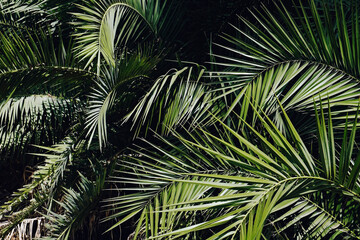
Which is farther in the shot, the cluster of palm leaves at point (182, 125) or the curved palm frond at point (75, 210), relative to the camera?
the curved palm frond at point (75, 210)

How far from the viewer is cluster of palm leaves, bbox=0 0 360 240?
1812mm

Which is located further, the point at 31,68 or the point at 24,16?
the point at 24,16

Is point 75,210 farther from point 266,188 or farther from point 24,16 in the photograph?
point 24,16

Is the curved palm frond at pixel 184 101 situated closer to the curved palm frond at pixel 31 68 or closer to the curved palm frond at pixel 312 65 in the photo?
the curved palm frond at pixel 312 65

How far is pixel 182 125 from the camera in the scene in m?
2.84

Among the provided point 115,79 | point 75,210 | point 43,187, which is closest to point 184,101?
point 115,79

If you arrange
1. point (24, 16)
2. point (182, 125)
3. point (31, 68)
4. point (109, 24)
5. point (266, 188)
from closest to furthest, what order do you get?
1. point (266, 188)
2. point (182, 125)
3. point (31, 68)
4. point (109, 24)
5. point (24, 16)

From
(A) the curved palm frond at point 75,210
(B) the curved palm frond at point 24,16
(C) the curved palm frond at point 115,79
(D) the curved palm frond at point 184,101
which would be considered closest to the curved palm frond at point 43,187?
(A) the curved palm frond at point 75,210

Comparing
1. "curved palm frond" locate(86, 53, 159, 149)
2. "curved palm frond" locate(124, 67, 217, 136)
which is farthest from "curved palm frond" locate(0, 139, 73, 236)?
"curved palm frond" locate(124, 67, 217, 136)

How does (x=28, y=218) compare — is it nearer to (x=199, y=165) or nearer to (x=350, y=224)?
(x=199, y=165)

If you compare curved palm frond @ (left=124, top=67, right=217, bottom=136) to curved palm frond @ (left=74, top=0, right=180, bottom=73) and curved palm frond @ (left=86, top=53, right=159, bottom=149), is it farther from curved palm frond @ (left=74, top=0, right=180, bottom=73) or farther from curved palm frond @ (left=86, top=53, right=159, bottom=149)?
curved palm frond @ (left=74, top=0, right=180, bottom=73)

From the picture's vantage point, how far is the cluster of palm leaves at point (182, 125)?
5.95ft

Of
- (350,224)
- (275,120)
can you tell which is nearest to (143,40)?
(275,120)

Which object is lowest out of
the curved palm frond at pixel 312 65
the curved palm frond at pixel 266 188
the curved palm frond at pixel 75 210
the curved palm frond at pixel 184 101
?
the curved palm frond at pixel 75 210
